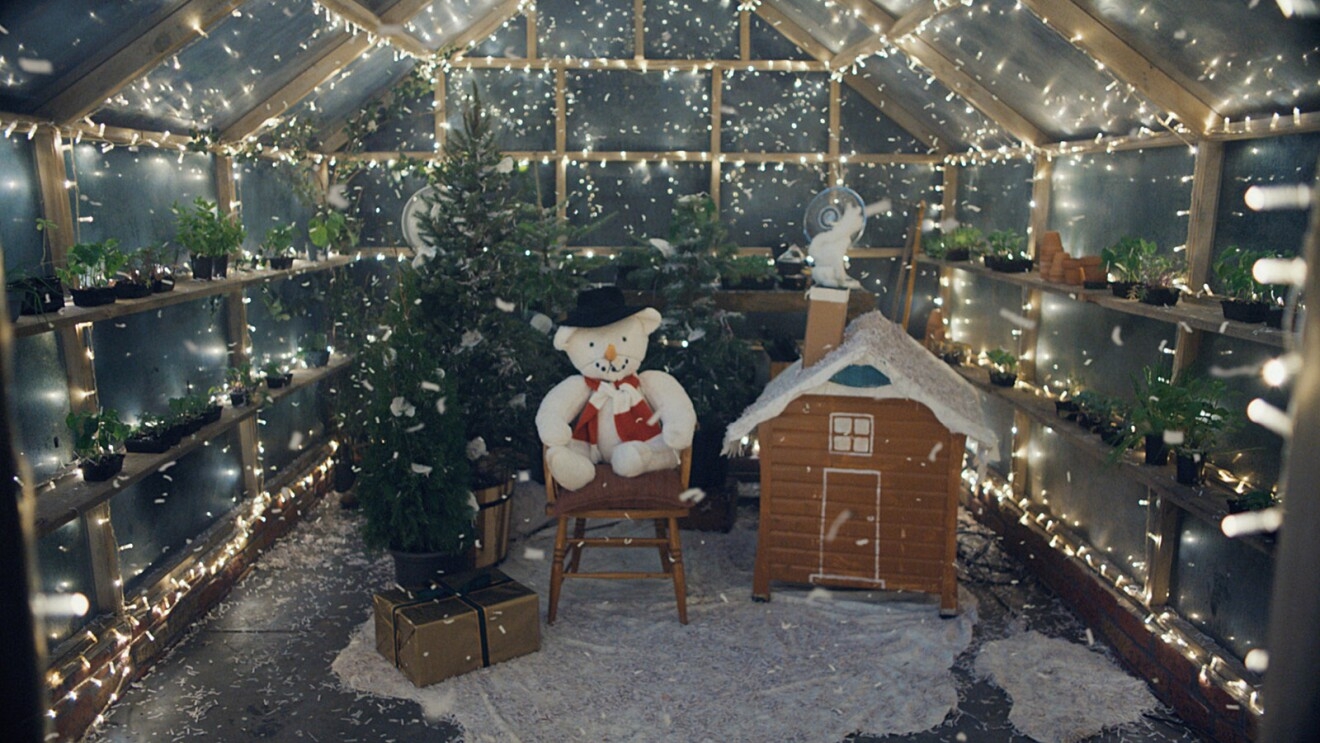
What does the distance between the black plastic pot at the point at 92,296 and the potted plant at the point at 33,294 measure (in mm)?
55

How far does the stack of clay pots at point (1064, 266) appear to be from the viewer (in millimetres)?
4062

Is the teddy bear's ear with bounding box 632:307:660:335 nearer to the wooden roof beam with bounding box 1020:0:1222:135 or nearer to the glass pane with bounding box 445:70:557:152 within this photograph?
the wooden roof beam with bounding box 1020:0:1222:135

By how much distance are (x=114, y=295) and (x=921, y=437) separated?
122 inches

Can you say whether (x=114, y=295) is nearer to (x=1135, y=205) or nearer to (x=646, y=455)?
(x=646, y=455)

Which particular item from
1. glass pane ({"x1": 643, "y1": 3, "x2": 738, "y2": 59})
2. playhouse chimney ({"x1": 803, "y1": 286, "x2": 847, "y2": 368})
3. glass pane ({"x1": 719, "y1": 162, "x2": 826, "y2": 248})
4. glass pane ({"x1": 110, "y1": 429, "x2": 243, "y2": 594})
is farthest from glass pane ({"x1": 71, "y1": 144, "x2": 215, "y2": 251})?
glass pane ({"x1": 719, "y1": 162, "x2": 826, "y2": 248})

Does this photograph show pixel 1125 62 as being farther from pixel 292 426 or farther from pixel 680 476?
pixel 292 426

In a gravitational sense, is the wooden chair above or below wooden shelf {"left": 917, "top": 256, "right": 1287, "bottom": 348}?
below

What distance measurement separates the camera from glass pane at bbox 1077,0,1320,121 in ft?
9.06

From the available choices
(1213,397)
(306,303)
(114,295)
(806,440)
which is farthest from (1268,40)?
(306,303)

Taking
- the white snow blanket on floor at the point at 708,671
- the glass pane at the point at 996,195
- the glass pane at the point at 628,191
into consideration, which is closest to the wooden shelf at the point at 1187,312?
the glass pane at the point at 996,195

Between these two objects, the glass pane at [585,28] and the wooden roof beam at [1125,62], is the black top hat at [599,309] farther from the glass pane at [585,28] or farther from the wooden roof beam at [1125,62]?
the glass pane at [585,28]

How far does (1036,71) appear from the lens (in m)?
4.29

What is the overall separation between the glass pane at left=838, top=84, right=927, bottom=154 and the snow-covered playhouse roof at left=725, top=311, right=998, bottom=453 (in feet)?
8.76

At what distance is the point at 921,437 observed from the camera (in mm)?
4156
